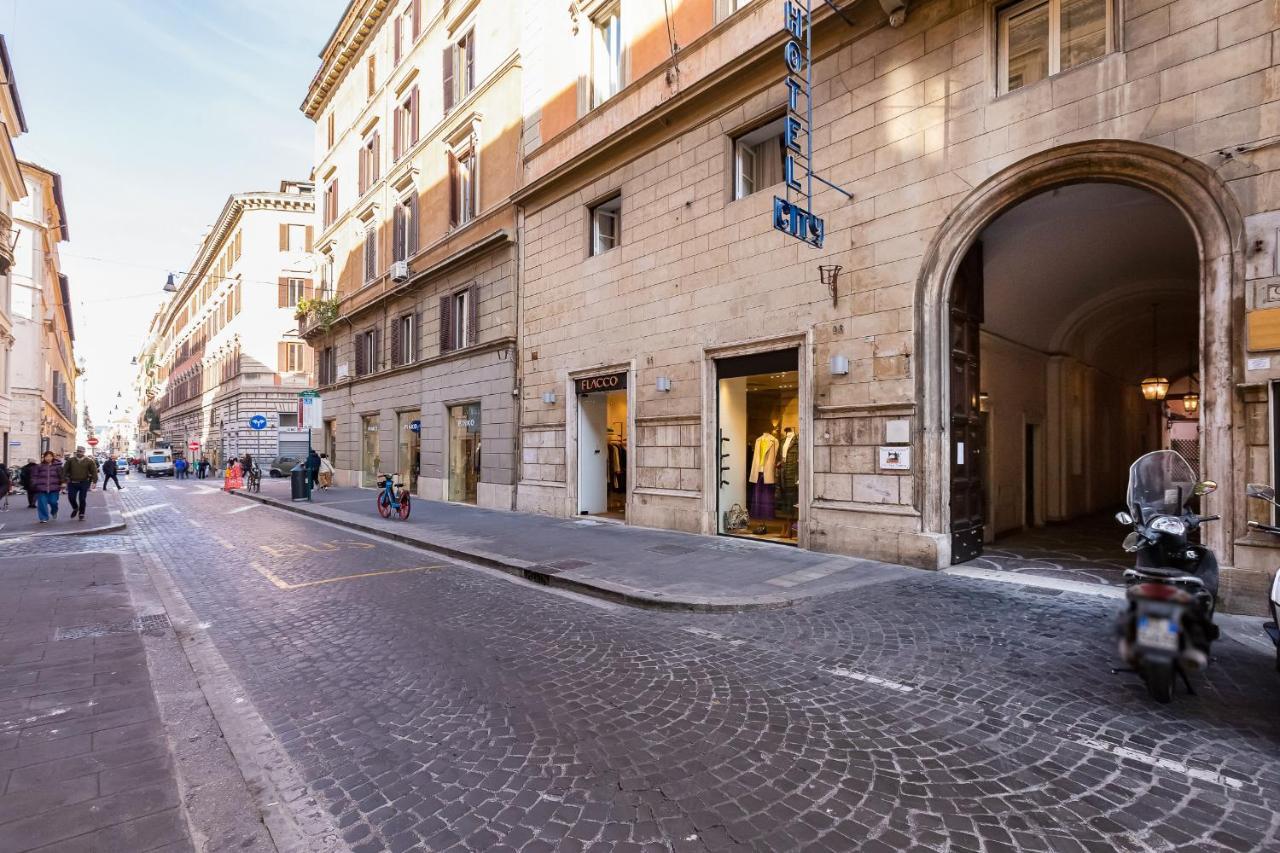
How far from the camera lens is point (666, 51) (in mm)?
12141

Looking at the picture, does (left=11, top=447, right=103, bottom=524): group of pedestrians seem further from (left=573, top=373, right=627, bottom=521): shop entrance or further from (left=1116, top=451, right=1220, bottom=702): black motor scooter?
(left=1116, top=451, right=1220, bottom=702): black motor scooter

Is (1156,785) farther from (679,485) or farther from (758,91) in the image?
(758,91)

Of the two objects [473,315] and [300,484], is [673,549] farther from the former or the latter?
[300,484]

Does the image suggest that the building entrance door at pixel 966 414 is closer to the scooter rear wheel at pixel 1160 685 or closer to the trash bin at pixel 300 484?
the scooter rear wheel at pixel 1160 685

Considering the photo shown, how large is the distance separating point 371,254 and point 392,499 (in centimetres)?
1392

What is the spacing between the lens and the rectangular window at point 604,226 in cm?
→ 1406

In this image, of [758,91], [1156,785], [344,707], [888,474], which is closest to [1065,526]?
[888,474]

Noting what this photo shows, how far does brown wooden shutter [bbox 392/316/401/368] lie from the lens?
72.9ft

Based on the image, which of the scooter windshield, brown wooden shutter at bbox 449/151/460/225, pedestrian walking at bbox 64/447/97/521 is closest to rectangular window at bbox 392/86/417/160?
brown wooden shutter at bbox 449/151/460/225

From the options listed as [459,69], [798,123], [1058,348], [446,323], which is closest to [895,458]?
[798,123]

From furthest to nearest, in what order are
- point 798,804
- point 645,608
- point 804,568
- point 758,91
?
point 758,91 → point 804,568 → point 645,608 → point 798,804

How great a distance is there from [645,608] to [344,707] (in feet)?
10.7

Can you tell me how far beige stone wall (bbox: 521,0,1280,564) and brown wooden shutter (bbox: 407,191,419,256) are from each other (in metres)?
9.09

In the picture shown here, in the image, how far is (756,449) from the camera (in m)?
11.7
